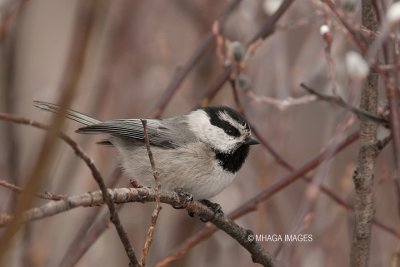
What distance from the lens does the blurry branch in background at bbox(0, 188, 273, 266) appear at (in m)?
1.31

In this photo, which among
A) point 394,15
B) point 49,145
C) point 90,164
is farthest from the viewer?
point 394,15

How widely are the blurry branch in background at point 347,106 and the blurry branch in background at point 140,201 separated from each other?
552 mm

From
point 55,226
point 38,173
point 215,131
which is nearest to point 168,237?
point 55,226

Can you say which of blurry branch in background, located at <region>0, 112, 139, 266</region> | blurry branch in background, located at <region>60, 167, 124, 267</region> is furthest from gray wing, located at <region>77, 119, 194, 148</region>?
blurry branch in background, located at <region>0, 112, 139, 266</region>

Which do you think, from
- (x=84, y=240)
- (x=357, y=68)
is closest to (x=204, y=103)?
(x=84, y=240)

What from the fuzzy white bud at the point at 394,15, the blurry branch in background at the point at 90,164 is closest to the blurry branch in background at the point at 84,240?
the blurry branch in background at the point at 90,164

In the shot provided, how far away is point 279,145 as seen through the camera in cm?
362

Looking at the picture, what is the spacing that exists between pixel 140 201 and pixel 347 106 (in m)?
0.66

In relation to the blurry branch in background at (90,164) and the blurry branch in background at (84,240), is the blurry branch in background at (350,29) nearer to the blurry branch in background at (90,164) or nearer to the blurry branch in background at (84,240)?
the blurry branch in background at (90,164)

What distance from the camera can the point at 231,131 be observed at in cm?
310

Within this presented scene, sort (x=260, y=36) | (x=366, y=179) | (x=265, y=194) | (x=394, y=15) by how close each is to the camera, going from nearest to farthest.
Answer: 1. (x=394, y=15)
2. (x=366, y=179)
3. (x=265, y=194)
4. (x=260, y=36)

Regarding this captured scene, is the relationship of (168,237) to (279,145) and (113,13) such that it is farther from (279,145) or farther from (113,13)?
(113,13)

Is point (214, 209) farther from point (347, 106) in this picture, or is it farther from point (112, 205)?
point (112, 205)

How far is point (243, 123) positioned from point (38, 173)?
200 cm
